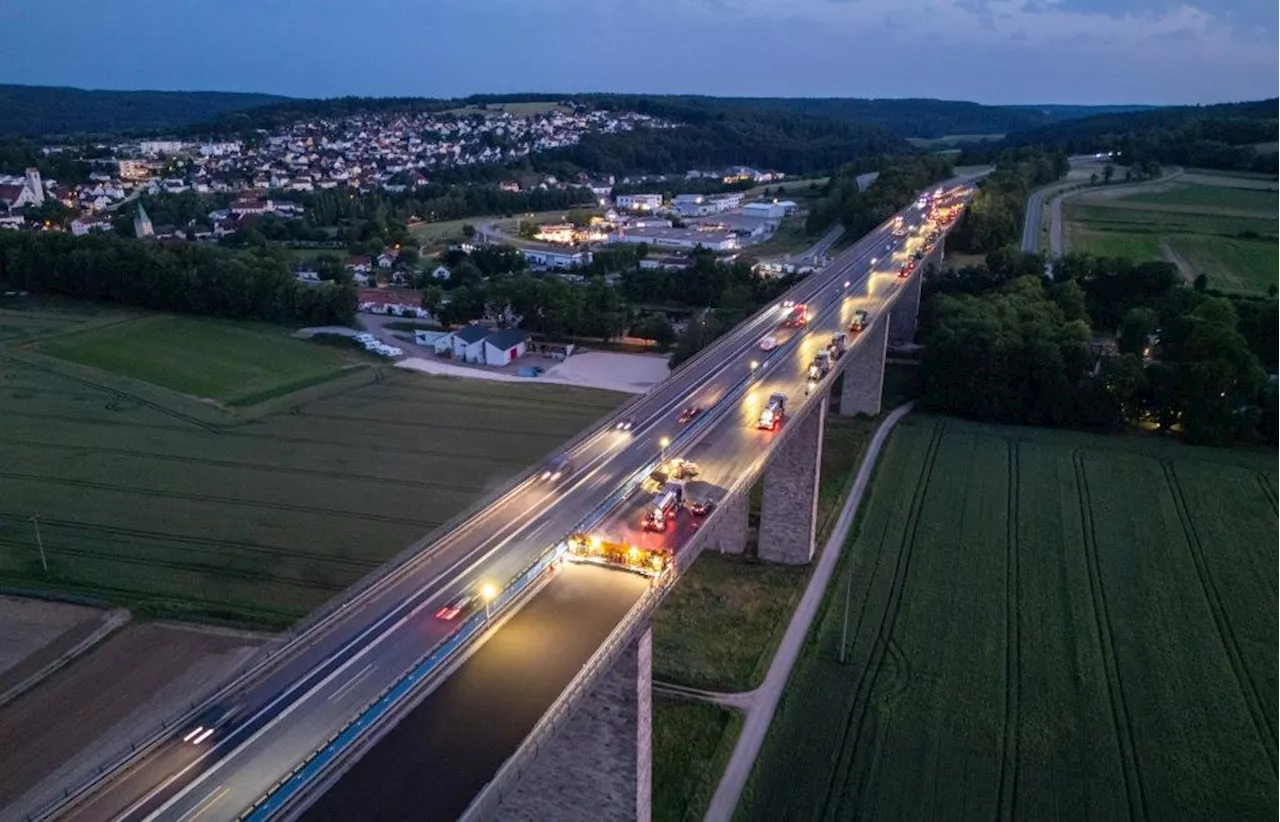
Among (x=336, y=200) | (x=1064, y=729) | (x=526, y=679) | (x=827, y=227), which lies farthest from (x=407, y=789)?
(x=336, y=200)

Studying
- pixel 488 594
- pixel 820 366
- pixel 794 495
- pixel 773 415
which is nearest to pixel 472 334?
pixel 820 366

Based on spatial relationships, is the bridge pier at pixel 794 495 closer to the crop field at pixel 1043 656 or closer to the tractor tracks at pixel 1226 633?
the crop field at pixel 1043 656

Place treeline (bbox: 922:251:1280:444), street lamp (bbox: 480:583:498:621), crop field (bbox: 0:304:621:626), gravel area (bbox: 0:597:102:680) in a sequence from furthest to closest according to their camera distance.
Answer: treeline (bbox: 922:251:1280:444), crop field (bbox: 0:304:621:626), gravel area (bbox: 0:597:102:680), street lamp (bbox: 480:583:498:621)

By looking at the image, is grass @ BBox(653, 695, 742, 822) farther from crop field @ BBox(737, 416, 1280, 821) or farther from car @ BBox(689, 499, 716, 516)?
car @ BBox(689, 499, 716, 516)

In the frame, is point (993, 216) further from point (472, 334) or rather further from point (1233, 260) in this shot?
point (472, 334)

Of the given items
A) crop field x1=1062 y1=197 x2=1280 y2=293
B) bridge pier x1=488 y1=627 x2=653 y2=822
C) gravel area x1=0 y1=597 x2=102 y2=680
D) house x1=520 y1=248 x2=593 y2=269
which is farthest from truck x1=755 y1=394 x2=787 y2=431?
house x1=520 y1=248 x2=593 y2=269

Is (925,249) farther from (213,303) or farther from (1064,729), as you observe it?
(213,303)
